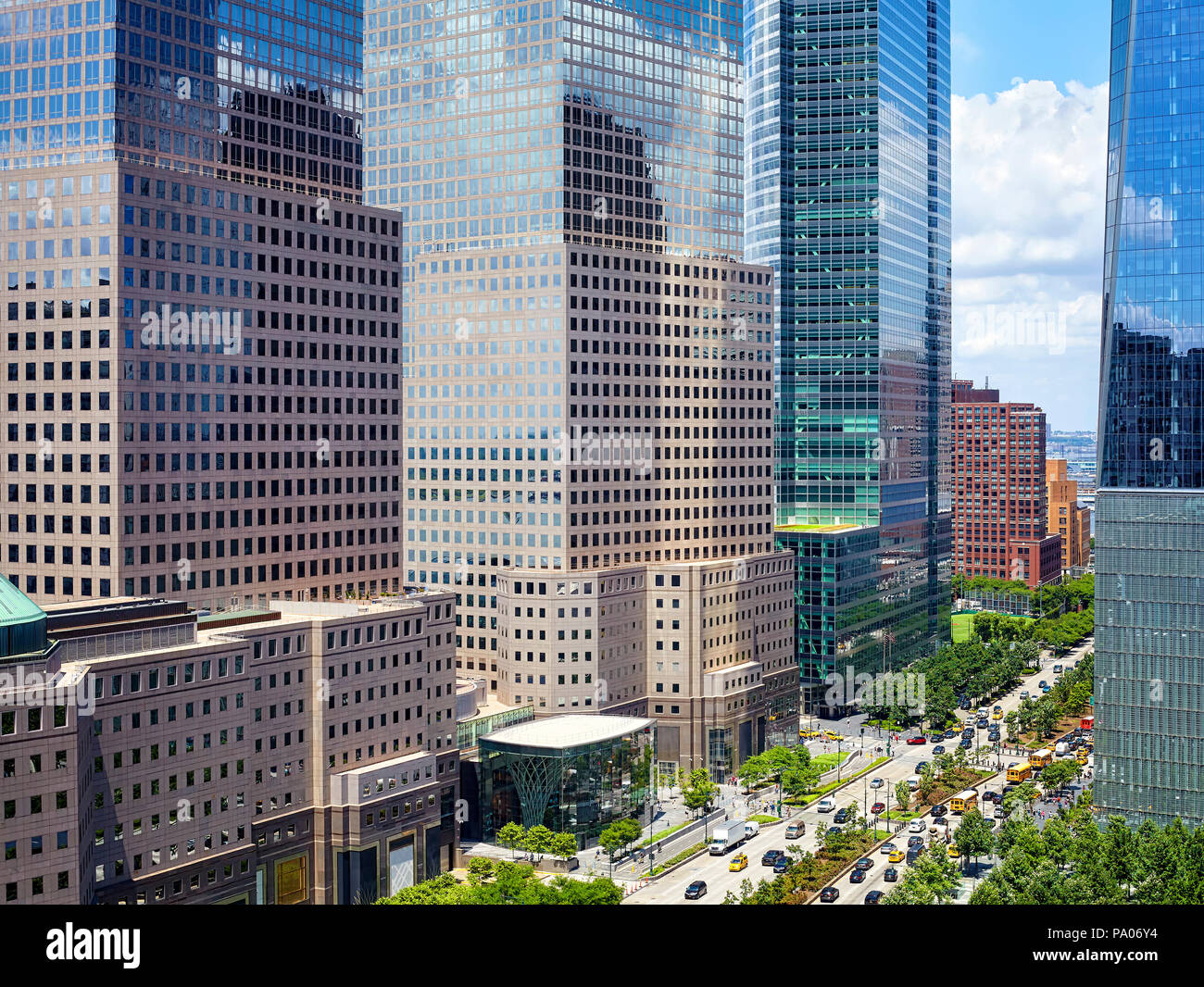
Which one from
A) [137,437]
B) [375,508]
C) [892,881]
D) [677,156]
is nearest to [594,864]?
[892,881]

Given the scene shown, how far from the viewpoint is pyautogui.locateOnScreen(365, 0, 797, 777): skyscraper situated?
154 m

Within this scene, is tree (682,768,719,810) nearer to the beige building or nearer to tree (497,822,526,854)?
the beige building

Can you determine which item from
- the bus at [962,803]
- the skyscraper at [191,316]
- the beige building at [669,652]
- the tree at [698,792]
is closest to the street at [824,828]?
the bus at [962,803]

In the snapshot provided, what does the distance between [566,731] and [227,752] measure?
45.6m

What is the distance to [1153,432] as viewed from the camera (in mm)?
118875

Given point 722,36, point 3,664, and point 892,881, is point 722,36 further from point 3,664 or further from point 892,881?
point 3,664

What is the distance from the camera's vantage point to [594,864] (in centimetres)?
12106

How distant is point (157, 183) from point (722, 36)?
340ft

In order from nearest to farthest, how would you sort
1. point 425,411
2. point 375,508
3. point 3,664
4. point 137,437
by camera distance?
point 3,664 < point 137,437 < point 375,508 < point 425,411

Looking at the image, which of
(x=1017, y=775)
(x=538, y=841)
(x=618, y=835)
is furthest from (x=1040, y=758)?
(x=538, y=841)

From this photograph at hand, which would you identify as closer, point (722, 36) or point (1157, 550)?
point (1157, 550)

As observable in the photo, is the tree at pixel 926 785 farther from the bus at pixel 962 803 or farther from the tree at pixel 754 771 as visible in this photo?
the tree at pixel 754 771

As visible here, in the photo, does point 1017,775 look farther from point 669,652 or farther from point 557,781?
point 557,781

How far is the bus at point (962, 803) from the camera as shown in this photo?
13765 centimetres
